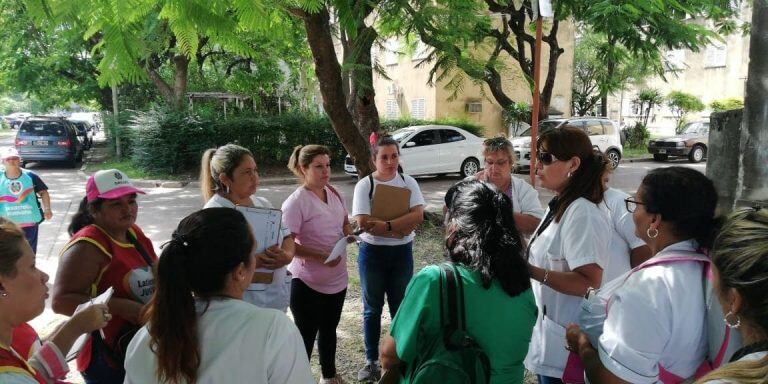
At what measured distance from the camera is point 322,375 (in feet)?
12.0

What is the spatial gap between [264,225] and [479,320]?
1550 millimetres

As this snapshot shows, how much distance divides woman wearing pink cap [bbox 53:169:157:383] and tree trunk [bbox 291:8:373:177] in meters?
2.52

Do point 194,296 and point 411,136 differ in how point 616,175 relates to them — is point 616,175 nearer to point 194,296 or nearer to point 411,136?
point 411,136

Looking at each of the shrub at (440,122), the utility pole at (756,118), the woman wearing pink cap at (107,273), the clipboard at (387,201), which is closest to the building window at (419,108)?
the shrub at (440,122)

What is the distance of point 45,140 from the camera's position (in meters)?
17.1

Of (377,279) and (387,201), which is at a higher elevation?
(387,201)

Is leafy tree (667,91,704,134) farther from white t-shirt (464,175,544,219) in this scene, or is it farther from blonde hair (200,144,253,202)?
blonde hair (200,144,253,202)

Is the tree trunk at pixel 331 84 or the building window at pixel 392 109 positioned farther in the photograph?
the building window at pixel 392 109

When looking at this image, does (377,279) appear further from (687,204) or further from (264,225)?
(687,204)

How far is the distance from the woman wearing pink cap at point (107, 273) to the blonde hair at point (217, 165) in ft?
1.80

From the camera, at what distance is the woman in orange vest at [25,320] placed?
148cm

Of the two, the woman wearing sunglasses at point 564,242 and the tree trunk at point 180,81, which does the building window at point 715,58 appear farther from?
the woman wearing sunglasses at point 564,242

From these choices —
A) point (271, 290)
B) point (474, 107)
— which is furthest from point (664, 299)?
point (474, 107)

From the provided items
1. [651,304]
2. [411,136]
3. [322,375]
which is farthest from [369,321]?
[411,136]
